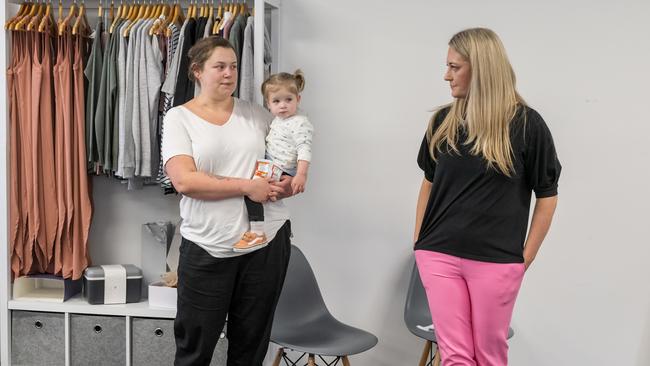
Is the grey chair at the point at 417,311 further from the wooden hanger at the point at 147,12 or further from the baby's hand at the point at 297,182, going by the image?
the wooden hanger at the point at 147,12

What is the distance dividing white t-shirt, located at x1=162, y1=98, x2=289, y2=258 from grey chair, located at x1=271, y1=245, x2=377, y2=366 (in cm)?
51

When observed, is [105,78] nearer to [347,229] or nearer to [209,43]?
[209,43]

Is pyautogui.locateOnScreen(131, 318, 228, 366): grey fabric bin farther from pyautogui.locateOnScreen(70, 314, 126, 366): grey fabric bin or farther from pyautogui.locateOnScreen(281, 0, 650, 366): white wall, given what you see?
pyautogui.locateOnScreen(281, 0, 650, 366): white wall

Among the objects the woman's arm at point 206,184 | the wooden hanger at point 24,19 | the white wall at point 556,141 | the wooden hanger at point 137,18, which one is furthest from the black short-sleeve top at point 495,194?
the wooden hanger at point 24,19

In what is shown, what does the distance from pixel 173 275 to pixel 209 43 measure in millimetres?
1154

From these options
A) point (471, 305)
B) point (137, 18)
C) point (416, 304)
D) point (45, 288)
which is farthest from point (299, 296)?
point (137, 18)

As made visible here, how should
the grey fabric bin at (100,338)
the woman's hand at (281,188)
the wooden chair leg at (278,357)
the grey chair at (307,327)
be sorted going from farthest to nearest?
the grey fabric bin at (100,338) < the wooden chair leg at (278,357) < the grey chair at (307,327) < the woman's hand at (281,188)

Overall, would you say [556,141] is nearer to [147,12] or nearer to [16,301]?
[147,12]

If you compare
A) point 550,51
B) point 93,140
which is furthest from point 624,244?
point 93,140

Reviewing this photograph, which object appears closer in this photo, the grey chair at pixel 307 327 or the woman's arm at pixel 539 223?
the woman's arm at pixel 539 223

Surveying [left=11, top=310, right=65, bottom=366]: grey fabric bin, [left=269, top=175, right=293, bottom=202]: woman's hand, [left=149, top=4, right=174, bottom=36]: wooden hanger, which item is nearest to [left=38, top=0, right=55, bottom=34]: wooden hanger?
[left=149, top=4, right=174, bottom=36]: wooden hanger

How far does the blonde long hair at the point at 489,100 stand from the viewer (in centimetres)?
225

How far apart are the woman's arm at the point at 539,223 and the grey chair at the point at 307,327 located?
0.79 metres

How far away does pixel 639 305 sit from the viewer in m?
3.34
